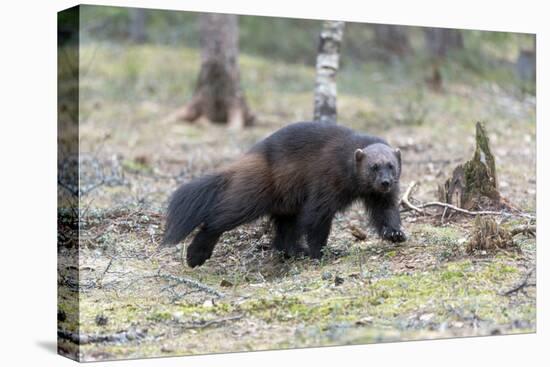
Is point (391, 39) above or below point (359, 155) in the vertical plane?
above

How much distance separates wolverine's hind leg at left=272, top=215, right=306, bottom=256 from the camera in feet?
28.5

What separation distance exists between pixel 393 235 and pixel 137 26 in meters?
16.6

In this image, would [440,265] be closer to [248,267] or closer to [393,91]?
[248,267]

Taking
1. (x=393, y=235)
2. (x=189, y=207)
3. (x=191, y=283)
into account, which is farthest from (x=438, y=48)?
(x=191, y=283)

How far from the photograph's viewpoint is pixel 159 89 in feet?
58.7

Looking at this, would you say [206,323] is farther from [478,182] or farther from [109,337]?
[478,182]

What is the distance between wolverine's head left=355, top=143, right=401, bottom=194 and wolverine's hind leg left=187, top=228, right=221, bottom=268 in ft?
5.27

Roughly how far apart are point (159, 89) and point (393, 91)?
203 inches

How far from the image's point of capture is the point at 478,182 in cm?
890

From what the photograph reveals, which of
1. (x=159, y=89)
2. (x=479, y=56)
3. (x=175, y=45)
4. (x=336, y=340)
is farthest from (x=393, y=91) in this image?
(x=336, y=340)

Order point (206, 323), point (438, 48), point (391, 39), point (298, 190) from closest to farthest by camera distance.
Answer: point (206, 323)
point (298, 190)
point (438, 48)
point (391, 39)

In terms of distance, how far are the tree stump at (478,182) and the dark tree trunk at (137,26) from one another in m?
14.8

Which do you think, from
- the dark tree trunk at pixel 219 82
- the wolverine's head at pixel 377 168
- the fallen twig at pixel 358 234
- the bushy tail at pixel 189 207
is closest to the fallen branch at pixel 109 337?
the bushy tail at pixel 189 207

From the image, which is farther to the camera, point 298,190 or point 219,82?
point 219,82
